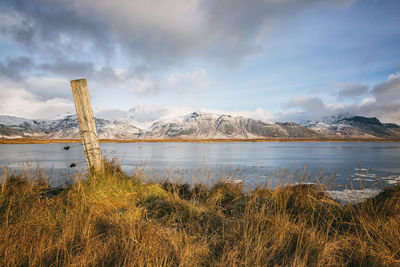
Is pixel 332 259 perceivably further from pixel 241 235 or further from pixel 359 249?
pixel 241 235

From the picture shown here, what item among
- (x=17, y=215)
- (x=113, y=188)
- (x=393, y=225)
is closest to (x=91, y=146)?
(x=113, y=188)

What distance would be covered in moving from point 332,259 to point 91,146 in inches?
199

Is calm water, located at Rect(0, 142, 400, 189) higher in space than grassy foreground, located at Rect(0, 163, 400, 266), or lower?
lower

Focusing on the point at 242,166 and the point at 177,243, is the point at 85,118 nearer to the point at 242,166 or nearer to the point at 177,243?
the point at 177,243

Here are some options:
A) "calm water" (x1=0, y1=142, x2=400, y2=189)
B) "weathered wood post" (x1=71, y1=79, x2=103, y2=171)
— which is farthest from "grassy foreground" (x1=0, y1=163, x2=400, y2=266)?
"weathered wood post" (x1=71, y1=79, x2=103, y2=171)

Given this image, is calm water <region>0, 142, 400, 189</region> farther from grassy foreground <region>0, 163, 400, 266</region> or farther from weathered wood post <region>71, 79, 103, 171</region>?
grassy foreground <region>0, 163, 400, 266</region>

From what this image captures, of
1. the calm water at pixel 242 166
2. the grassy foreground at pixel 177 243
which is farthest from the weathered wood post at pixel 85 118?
the grassy foreground at pixel 177 243

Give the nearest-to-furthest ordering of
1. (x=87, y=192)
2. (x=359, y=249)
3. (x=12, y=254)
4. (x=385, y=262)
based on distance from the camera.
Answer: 1. (x=12, y=254)
2. (x=385, y=262)
3. (x=359, y=249)
4. (x=87, y=192)

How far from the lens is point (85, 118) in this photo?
5.32 m

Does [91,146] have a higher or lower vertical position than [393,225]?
higher

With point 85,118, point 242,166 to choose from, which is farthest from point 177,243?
point 242,166

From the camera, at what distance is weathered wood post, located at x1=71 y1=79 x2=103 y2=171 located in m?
5.29

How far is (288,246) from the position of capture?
9.84 ft

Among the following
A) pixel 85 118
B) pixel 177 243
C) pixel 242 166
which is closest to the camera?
pixel 177 243
